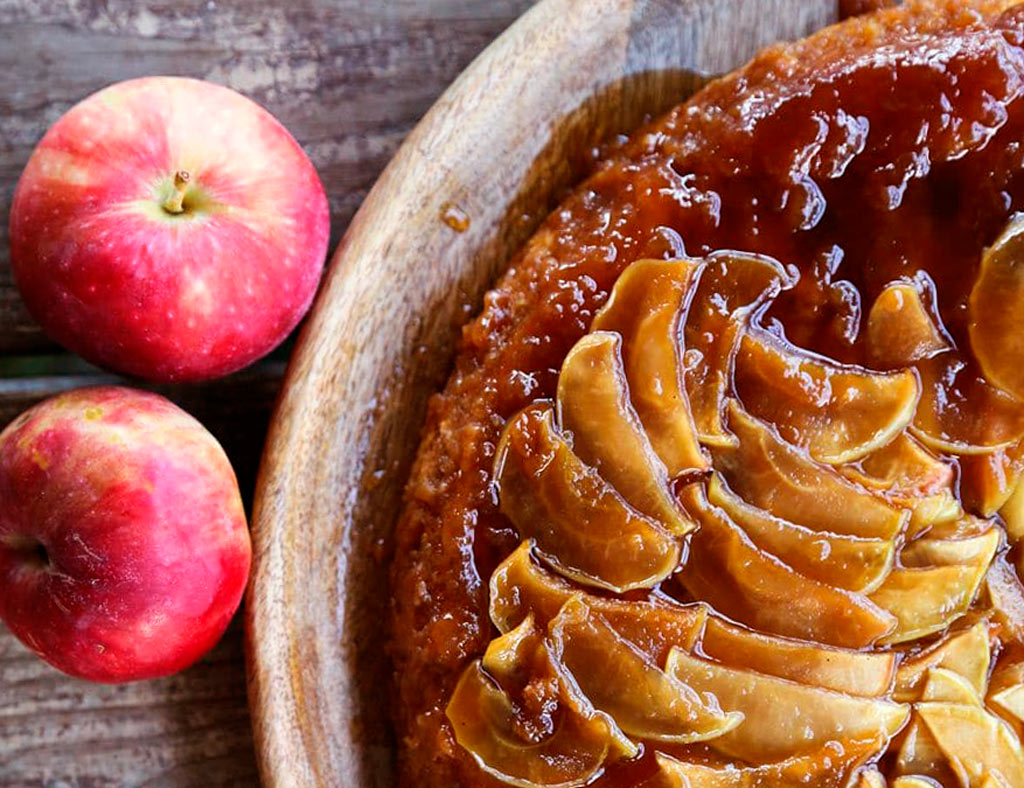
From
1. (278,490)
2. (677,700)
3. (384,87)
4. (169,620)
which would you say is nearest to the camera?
(677,700)

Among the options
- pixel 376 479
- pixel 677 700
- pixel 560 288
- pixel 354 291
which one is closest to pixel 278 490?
pixel 376 479

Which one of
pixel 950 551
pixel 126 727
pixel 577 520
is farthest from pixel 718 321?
pixel 126 727

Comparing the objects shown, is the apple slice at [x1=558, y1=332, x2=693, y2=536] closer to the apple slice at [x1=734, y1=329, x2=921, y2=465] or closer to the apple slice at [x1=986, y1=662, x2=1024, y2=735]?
the apple slice at [x1=734, y1=329, x2=921, y2=465]

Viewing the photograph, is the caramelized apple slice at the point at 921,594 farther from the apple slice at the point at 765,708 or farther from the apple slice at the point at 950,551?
the apple slice at the point at 765,708

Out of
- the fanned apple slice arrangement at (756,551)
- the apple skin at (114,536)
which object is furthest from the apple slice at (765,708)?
the apple skin at (114,536)

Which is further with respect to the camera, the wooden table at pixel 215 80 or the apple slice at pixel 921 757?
the wooden table at pixel 215 80

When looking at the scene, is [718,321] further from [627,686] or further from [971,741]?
[971,741]

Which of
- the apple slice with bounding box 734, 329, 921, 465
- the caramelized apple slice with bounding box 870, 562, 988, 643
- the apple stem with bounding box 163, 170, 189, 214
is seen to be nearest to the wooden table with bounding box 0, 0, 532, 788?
the apple stem with bounding box 163, 170, 189, 214

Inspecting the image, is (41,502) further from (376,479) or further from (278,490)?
(376,479)
